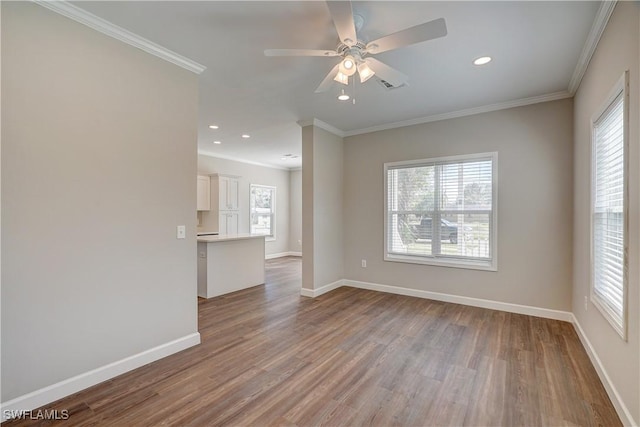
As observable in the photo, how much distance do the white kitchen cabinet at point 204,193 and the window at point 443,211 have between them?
166 inches

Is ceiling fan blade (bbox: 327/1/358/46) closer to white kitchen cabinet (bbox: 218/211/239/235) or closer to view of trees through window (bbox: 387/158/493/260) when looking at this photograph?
view of trees through window (bbox: 387/158/493/260)

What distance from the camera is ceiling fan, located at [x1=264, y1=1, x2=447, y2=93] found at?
1.69 m

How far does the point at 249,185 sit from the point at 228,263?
349cm

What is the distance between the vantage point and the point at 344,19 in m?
1.73

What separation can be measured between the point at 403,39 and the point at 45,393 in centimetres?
333

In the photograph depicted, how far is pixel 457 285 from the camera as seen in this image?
4.04 metres

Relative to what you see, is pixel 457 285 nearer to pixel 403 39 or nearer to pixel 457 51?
pixel 457 51

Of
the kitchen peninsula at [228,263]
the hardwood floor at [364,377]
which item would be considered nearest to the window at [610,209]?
the hardwood floor at [364,377]

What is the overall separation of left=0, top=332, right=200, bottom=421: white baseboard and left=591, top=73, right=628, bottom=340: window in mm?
3353

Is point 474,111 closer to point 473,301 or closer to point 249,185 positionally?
point 473,301

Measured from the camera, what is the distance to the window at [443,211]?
3.84m

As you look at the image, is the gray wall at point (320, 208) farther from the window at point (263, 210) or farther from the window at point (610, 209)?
the window at point (263, 210)

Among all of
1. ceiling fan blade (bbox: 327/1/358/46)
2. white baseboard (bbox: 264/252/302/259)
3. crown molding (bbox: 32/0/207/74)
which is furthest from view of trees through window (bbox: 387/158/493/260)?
white baseboard (bbox: 264/252/302/259)

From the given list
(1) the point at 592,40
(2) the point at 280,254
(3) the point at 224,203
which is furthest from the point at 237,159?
(1) the point at 592,40
